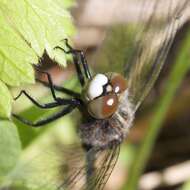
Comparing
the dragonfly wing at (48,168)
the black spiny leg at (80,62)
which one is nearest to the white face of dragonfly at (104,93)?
the black spiny leg at (80,62)

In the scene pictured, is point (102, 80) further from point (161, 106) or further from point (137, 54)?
point (161, 106)

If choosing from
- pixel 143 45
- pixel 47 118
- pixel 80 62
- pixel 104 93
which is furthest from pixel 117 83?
pixel 143 45

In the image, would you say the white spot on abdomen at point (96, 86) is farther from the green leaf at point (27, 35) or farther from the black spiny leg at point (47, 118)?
the green leaf at point (27, 35)

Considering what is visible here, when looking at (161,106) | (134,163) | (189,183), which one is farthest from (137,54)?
(189,183)

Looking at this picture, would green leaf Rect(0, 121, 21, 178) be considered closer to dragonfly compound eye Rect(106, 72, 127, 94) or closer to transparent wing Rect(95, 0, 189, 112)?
dragonfly compound eye Rect(106, 72, 127, 94)

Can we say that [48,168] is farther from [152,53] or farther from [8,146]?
[152,53]

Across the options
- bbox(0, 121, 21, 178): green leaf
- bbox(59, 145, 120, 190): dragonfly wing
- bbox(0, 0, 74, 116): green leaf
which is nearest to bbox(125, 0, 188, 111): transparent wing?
bbox(59, 145, 120, 190): dragonfly wing
